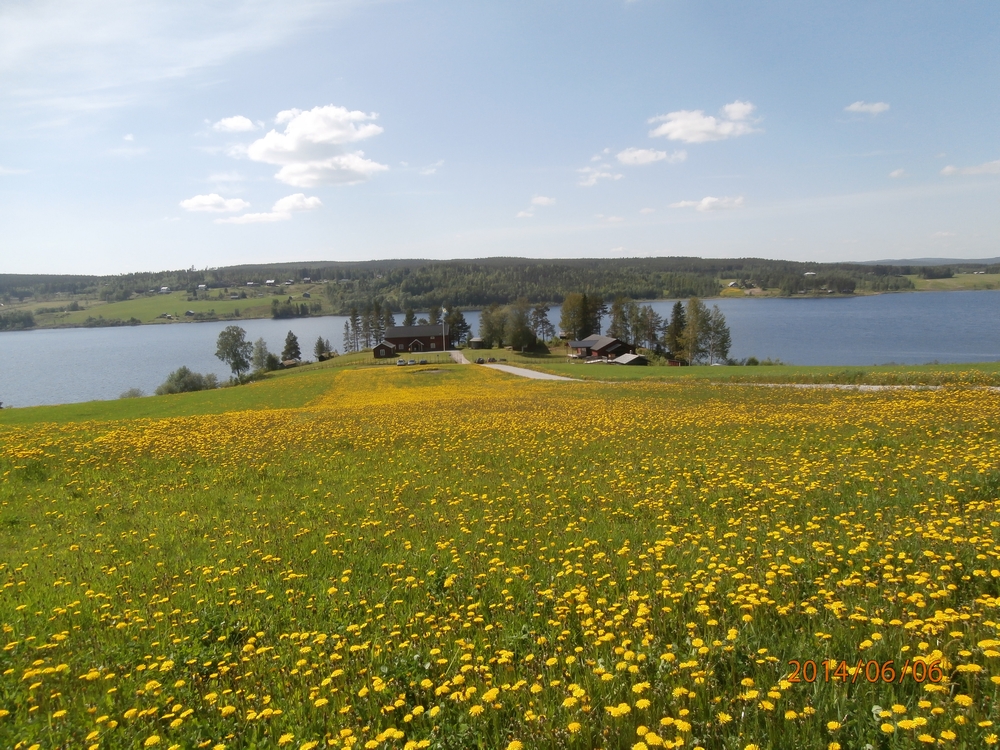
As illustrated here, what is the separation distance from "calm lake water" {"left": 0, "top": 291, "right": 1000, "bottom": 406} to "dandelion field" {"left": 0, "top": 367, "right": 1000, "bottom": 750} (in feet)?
276

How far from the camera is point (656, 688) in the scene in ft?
14.9

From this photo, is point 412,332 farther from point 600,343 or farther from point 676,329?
point 676,329

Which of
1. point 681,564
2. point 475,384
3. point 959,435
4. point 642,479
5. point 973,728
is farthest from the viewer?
point 475,384

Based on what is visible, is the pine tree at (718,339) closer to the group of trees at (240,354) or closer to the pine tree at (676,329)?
the pine tree at (676,329)

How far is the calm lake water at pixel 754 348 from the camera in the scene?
89.9 metres

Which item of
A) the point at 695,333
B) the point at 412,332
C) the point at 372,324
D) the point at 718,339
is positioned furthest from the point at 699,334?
the point at 372,324

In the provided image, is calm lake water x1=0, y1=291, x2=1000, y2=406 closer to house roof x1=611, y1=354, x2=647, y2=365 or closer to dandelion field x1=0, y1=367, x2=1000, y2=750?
house roof x1=611, y1=354, x2=647, y2=365

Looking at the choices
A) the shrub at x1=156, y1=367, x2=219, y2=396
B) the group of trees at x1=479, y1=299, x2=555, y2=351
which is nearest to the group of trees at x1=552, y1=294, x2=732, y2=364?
the group of trees at x1=479, y1=299, x2=555, y2=351

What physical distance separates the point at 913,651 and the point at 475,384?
46.5m

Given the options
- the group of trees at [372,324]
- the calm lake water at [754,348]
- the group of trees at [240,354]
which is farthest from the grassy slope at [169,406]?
the group of trees at [372,324]

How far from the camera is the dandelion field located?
4.36 meters

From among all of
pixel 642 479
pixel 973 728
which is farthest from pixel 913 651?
pixel 642 479

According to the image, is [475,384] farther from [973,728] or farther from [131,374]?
[131,374]

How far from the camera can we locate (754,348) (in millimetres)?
113562
